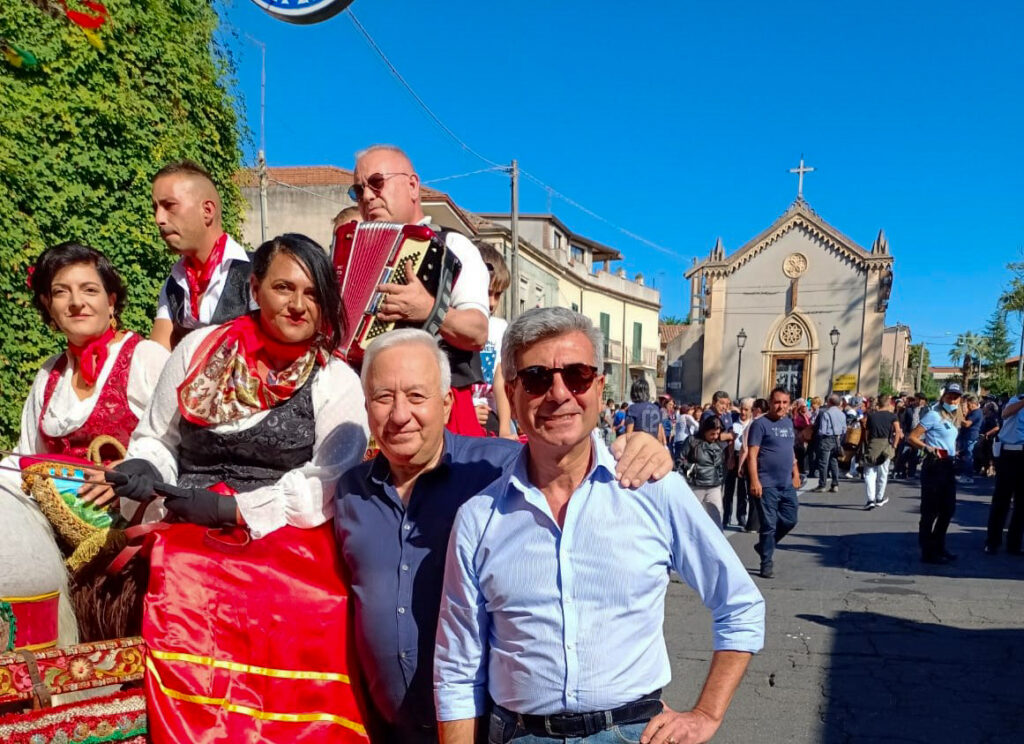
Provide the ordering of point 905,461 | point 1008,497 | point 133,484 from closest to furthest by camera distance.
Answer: point 133,484 → point 1008,497 → point 905,461

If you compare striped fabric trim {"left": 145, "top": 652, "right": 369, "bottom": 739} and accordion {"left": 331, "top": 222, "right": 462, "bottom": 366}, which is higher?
accordion {"left": 331, "top": 222, "right": 462, "bottom": 366}

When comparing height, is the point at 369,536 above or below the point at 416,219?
below

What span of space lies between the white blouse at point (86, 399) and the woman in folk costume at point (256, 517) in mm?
393

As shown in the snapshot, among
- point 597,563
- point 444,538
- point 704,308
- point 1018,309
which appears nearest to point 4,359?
point 444,538

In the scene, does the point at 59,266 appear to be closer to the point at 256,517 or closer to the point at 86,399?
the point at 86,399

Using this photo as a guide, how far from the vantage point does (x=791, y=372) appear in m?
40.8

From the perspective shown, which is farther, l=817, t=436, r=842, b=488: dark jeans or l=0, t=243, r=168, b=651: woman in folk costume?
l=817, t=436, r=842, b=488: dark jeans

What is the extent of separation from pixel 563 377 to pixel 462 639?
75cm

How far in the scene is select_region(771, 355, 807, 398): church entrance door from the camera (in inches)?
1592

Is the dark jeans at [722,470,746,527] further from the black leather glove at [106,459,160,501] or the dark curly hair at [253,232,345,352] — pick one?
the black leather glove at [106,459,160,501]

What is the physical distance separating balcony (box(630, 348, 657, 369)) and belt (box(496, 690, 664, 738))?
1656 inches

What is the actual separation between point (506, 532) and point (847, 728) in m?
3.70

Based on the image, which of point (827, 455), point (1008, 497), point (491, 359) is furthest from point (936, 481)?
point (827, 455)

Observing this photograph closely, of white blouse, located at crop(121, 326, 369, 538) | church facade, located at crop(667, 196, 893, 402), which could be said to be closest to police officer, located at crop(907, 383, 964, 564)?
white blouse, located at crop(121, 326, 369, 538)
